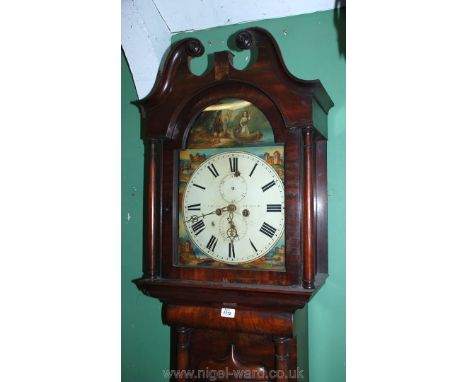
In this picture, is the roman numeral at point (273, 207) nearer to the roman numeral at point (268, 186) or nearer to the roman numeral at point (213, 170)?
the roman numeral at point (268, 186)

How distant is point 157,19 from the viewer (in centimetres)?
159

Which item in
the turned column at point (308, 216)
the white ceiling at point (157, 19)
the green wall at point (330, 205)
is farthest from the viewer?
the white ceiling at point (157, 19)

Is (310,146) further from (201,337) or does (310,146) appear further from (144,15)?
(144,15)

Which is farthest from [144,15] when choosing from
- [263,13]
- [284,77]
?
[284,77]

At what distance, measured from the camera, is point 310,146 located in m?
1.10

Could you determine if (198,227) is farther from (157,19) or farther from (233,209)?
(157,19)

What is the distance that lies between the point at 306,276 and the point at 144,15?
1.26 metres

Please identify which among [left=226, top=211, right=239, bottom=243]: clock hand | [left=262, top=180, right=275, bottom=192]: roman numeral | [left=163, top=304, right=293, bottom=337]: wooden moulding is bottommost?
[left=163, top=304, right=293, bottom=337]: wooden moulding

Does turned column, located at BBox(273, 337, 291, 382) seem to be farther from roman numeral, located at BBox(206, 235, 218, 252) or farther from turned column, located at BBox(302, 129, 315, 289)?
roman numeral, located at BBox(206, 235, 218, 252)

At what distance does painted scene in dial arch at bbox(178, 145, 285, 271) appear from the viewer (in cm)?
112

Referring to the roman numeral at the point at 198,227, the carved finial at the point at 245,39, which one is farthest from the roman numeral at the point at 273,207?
the carved finial at the point at 245,39

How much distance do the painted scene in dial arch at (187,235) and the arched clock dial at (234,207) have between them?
0.04 feet

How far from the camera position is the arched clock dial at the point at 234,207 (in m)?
1.14

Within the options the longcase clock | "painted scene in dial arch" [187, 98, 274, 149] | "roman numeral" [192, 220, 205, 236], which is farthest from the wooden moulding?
"painted scene in dial arch" [187, 98, 274, 149]
